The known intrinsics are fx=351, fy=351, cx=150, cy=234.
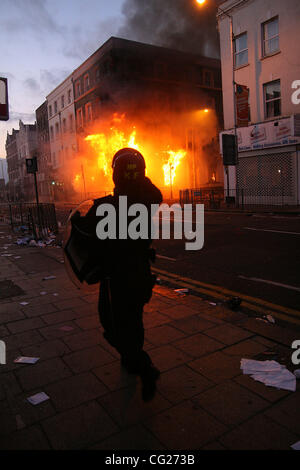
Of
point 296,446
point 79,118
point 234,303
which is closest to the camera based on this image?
point 296,446

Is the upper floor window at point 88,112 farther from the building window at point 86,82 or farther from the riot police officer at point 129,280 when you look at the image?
the riot police officer at point 129,280

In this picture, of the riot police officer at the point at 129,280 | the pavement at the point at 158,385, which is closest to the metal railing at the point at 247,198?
the pavement at the point at 158,385

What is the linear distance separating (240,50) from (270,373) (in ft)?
68.5

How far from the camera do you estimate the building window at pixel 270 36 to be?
17.9 m

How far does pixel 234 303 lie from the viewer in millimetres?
4418

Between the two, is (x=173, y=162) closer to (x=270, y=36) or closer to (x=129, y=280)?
(x=270, y=36)

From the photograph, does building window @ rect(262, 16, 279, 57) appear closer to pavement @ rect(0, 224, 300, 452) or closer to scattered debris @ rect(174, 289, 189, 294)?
scattered debris @ rect(174, 289, 189, 294)

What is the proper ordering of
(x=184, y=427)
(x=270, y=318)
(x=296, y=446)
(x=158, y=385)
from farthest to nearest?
(x=270, y=318), (x=158, y=385), (x=184, y=427), (x=296, y=446)

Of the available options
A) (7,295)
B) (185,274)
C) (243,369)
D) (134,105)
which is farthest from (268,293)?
(134,105)

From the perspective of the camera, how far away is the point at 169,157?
33.4 metres

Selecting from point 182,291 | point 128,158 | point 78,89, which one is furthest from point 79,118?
point 128,158

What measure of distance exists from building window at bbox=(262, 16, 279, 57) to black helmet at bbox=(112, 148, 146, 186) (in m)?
19.0

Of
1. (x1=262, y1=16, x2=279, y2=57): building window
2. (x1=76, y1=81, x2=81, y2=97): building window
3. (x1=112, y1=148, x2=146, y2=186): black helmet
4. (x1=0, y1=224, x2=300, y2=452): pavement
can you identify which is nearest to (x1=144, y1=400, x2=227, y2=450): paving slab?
(x1=0, y1=224, x2=300, y2=452): pavement

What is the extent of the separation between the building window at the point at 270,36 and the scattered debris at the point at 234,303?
17.7 m
